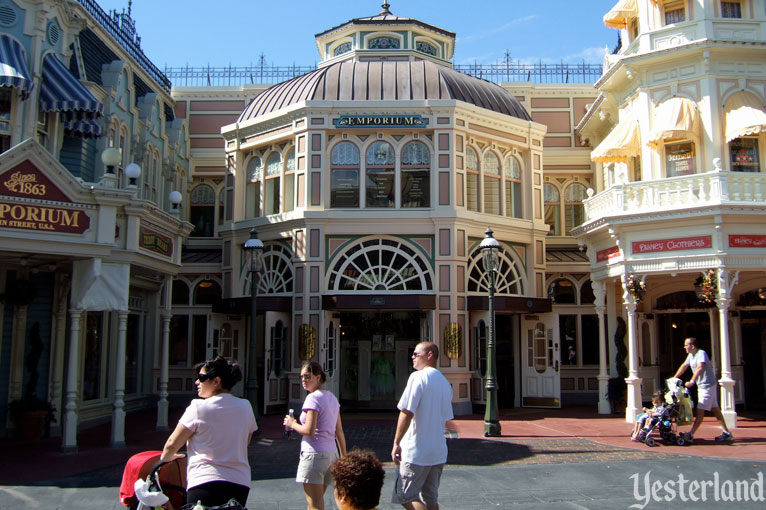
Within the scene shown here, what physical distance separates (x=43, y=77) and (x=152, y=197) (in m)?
6.53

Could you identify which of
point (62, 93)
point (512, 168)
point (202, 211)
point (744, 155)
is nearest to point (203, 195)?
point (202, 211)

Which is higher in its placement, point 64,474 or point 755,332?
point 755,332

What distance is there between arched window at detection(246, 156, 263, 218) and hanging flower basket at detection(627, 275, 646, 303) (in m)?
11.1

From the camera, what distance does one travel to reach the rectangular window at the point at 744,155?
17.1 m

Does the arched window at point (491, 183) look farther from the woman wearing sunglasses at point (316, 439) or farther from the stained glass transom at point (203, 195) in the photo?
the woman wearing sunglasses at point (316, 439)

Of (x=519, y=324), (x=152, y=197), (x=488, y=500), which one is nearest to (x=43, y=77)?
(x=152, y=197)

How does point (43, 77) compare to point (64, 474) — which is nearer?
point (64, 474)

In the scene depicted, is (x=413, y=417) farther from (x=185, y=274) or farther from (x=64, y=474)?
(x=185, y=274)

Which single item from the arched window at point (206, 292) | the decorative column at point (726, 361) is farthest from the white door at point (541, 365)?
the arched window at point (206, 292)

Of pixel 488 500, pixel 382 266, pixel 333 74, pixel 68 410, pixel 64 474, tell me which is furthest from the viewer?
pixel 333 74

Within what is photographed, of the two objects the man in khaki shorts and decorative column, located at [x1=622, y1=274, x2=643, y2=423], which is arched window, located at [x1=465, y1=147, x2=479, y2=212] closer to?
decorative column, located at [x1=622, y1=274, x2=643, y2=423]

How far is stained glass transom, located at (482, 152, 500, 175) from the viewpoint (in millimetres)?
20531

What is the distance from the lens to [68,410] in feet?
41.1

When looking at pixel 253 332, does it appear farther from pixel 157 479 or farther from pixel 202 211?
pixel 202 211
